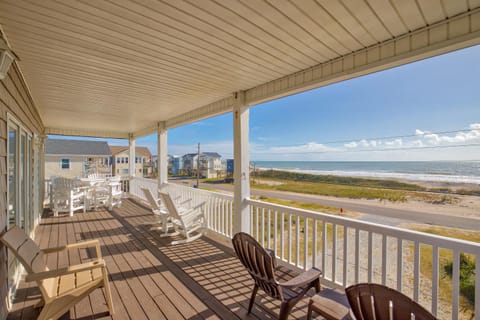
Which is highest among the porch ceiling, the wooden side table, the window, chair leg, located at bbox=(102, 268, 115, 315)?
the porch ceiling

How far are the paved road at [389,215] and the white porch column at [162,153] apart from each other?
42.4ft

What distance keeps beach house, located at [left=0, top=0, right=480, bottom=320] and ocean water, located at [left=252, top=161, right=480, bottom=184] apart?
11.3 m

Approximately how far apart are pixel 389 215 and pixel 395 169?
387cm

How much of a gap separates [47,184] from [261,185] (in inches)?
633

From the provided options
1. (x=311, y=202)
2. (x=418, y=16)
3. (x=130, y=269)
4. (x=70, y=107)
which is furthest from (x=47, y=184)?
(x=311, y=202)

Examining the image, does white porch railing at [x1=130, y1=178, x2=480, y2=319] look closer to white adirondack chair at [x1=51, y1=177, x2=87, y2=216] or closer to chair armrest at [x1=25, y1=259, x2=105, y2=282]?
chair armrest at [x1=25, y1=259, x2=105, y2=282]

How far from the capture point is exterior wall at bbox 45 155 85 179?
1841cm

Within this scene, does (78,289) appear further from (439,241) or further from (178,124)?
(178,124)

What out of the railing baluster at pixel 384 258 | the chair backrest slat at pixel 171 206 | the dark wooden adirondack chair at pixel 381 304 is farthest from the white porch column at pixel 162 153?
the dark wooden adirondack chair at pixel 381 304

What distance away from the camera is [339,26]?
7.06 feet

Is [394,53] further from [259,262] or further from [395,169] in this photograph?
[395,169]

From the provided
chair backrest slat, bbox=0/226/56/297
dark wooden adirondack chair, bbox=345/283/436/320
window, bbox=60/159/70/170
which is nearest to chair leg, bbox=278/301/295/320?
dark wooden adirondack chair, bbox=345/283/436/320

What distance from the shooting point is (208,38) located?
235cm

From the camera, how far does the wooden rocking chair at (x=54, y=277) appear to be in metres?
1.98
